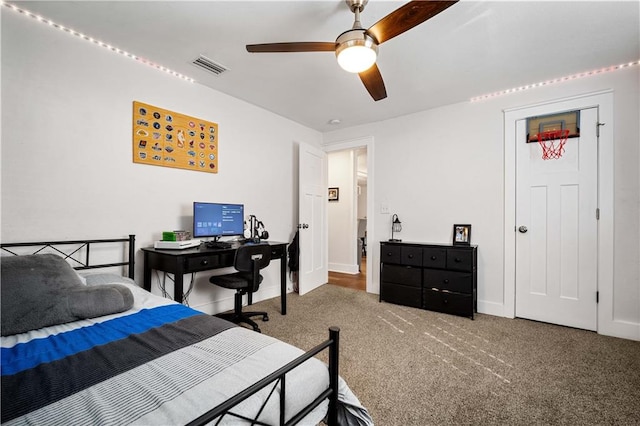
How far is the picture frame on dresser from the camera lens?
3201 millimetres

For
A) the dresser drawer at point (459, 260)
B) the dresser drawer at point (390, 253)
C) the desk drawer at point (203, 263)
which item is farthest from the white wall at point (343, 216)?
the desk drawer at point (203, 263)

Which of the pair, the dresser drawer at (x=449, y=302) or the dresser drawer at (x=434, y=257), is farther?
the dresser drawer at (x=434, y=257)

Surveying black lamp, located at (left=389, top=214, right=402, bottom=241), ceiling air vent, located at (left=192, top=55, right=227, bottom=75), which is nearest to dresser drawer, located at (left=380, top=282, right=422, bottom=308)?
black lamp, located at (left=389, top=214, right=402, bottom=241)

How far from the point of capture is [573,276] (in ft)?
8.88

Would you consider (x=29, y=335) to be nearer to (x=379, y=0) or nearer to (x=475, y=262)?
(x=379, y=0)

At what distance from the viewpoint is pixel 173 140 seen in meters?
2.67

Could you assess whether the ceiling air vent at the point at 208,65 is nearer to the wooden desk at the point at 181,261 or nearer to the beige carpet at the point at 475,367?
the wooden desk at the point at 181,261

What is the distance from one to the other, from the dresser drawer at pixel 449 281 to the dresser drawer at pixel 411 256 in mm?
149

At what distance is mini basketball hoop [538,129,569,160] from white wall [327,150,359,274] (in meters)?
3.05

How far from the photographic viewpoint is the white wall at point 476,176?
2.47m

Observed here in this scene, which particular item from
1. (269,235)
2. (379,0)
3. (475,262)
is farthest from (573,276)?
(269,235)

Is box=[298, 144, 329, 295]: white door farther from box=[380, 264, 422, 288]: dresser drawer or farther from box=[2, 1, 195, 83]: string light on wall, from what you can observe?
box=[2, 1, 195, 83]: string light on wall

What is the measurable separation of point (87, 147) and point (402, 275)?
334 cm

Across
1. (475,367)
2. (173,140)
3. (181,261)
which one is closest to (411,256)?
(475,367)
